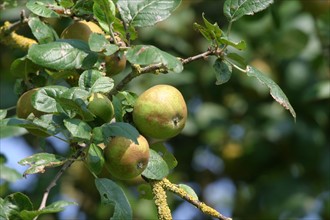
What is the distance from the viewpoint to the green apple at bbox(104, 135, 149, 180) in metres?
1.24

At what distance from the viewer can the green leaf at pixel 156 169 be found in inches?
51.4

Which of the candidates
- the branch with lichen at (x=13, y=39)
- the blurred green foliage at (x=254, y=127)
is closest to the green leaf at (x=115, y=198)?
the branch with lichen at (x=13, y=39)

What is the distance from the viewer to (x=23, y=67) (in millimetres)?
1461

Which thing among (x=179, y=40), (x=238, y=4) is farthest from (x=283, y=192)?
(x=238, y=4)

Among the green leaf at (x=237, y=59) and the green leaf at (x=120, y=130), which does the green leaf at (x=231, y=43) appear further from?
the green leaf at (x=120, y=130)

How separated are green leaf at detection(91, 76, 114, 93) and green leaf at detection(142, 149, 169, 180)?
14 cm

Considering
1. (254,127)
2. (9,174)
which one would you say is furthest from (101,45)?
(254,127)

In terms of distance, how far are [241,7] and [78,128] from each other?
35 centimetres

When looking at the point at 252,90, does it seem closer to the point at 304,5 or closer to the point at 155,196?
the point at 304,5

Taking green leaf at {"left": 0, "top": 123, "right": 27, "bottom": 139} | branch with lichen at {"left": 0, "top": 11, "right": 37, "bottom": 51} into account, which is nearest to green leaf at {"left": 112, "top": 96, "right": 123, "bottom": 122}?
branch with lichen at {"left": 0, "top": 11, "right": 37, "bottom": 51}

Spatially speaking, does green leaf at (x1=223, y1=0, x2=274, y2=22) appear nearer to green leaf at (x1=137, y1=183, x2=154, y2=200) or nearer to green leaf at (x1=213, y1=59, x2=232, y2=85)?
green leaf at (x1=213, y1=59, x2=232, y2=85)

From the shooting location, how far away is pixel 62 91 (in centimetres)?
128

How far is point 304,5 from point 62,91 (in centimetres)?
162

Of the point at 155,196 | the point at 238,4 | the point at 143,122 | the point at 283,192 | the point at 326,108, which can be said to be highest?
the point at 238,4
